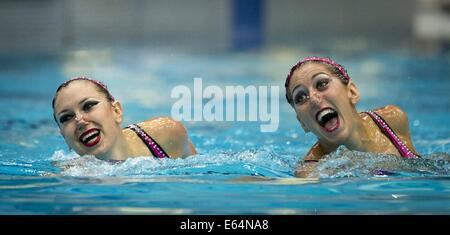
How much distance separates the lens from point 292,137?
6430 mm

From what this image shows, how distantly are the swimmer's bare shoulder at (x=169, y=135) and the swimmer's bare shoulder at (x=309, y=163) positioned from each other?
75cm

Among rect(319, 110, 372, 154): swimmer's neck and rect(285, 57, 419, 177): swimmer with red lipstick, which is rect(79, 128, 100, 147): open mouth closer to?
rect(285, 57, 419, 177): swimmer with red lipstick

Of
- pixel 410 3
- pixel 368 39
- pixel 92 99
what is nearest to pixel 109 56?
pixel 368 39

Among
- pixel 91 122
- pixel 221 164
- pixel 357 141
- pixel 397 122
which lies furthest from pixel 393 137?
pixel 91 122

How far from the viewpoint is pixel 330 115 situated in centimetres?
422

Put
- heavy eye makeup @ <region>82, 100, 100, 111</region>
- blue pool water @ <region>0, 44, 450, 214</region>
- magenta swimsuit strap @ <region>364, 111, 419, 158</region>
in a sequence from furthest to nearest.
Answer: magenta swimsuit strap @ <region>364, 111, 419, 158</region>
heavy eye makeup @ <region>82, 100, 100, 111</region>
blue pool water @ <region>0, 44, 450, 214</region>

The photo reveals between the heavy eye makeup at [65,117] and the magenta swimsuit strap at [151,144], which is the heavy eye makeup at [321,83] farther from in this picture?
the heavy eye makeup at [65,117]

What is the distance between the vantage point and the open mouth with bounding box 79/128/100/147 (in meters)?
4.28

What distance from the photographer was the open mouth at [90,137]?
428 centimetres

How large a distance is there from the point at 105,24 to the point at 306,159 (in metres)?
10.5

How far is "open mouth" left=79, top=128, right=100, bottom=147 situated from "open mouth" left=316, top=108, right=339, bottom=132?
1.09 m

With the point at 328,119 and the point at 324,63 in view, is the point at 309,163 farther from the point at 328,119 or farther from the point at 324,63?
the point at 324,63

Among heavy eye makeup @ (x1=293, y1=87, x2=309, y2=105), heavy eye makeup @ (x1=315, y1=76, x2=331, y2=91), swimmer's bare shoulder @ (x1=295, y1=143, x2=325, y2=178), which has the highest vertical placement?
heavy eye makeup @ (x1=315, y1=76, x2=331, y2=91)

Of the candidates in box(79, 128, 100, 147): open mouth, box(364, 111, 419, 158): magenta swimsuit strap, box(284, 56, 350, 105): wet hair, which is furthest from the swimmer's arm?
box(79, 128, 100, 147): open mouth
